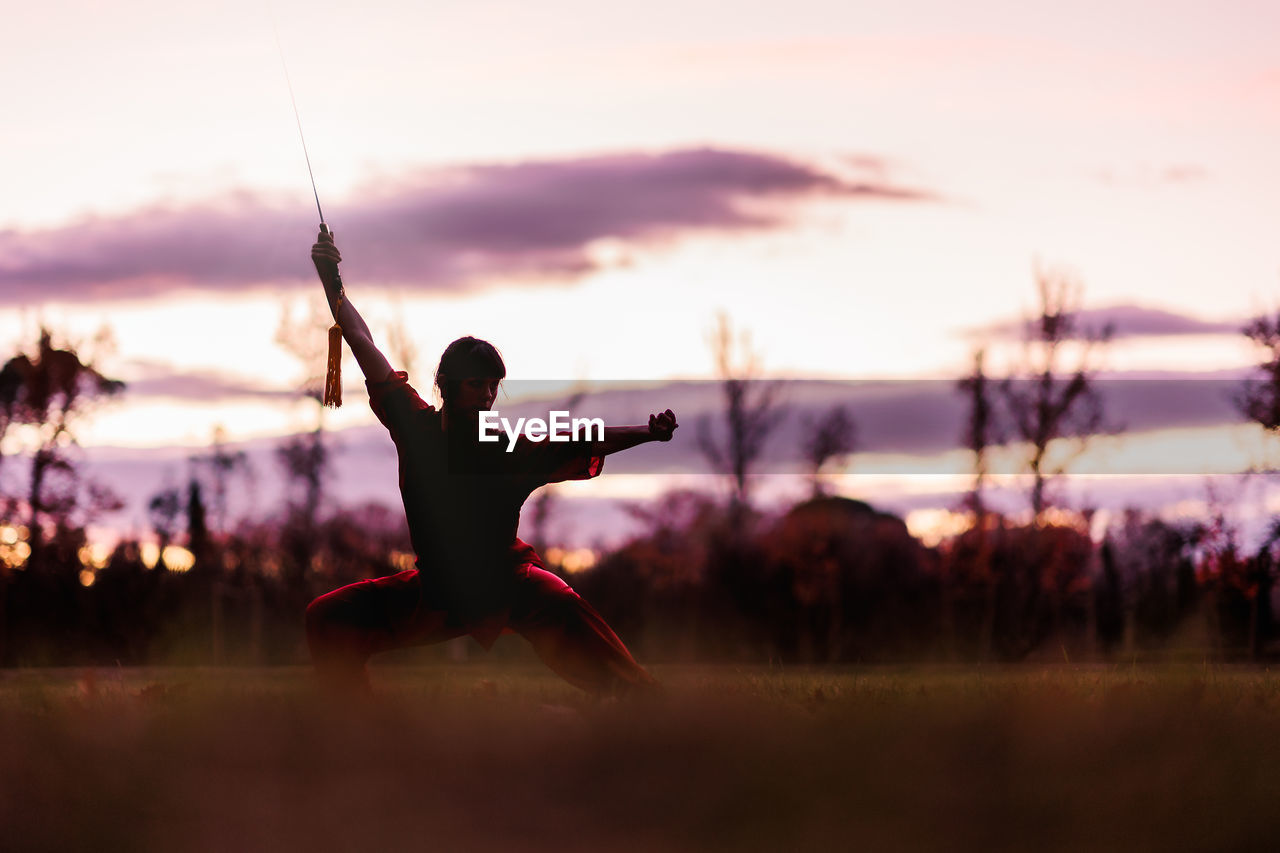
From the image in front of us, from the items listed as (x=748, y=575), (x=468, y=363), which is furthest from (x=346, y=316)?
(x=748, y=575)

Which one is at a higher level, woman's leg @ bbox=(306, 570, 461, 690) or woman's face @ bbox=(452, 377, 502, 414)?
woman's face @ bbox=(452, 377, 502, 414)

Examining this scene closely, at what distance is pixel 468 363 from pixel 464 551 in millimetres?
909

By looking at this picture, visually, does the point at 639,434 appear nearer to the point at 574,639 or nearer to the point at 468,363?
the point at 468,363

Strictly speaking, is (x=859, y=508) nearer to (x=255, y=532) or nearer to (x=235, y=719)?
(x=255, y=532)

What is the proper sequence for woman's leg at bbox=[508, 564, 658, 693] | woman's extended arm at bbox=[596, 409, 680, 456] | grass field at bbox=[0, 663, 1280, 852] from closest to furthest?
grass field at bbox=[0, 663, 1280, 852], woman's extended arm at bbox=[596, 409, 680, 456], woman's leg at bbox=[508, 564, 658, 693]

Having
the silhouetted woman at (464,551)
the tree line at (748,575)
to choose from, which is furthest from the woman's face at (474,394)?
the tree line at (748,575)

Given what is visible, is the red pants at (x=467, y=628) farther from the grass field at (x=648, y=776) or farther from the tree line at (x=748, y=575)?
the tree line at (x=748, y=575)

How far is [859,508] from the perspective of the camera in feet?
183

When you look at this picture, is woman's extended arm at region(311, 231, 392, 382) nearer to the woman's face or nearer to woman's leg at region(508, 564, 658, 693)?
the woman's face

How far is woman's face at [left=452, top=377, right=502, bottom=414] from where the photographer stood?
6.84 metres

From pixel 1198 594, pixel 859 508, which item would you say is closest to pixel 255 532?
pixel 1198 594

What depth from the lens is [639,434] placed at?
6637mm

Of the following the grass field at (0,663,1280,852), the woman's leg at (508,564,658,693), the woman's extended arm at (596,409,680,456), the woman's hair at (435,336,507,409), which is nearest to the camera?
the grass field at (0,663,1280,852)

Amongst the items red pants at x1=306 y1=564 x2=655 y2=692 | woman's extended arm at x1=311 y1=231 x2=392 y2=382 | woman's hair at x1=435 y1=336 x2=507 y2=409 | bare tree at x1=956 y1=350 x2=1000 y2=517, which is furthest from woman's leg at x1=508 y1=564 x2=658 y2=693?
bare tree at x1=956 y1=350 x2=1000 y2=517
